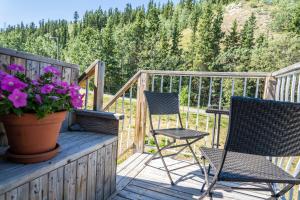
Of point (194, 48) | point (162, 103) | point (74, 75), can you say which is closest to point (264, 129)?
point (162, 103)

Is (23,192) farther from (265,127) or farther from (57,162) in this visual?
(265,127)

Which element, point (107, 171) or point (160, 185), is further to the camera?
point (160, 185)

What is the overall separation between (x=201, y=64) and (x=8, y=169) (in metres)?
25.0

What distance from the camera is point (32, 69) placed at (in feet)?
5.39

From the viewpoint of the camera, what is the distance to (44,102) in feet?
3.67

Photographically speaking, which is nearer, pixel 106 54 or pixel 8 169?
pixel 8 169

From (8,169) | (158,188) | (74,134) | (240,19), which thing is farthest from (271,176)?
(240,19)

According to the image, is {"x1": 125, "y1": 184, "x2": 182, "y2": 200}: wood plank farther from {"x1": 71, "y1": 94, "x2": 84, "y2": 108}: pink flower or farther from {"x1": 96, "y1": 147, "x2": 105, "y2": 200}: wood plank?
{"x1": 71, "y1": 94, "x2": 84, "y2": 108}: pink flower

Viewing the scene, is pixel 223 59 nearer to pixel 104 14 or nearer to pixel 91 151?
pixel 91 151

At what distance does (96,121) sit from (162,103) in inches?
33.7

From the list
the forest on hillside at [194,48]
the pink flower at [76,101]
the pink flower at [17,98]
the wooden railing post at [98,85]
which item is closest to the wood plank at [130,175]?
the wooden railing post at [98,85]

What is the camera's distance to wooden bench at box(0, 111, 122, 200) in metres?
1.01

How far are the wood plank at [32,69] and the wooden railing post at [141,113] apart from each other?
55.3 inches

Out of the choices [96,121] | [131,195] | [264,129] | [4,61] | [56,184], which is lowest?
[131,195]
